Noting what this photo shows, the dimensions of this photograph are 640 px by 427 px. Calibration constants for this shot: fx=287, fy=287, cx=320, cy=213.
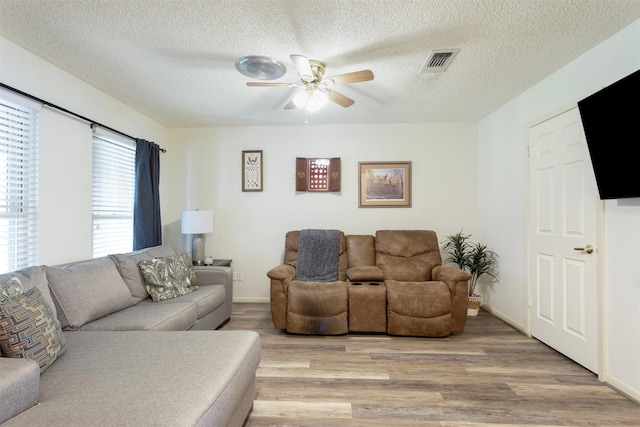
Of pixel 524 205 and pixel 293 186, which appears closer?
pixel 524 205

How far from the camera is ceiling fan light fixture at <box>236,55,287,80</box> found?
1.97 metres

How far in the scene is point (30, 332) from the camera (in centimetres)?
136

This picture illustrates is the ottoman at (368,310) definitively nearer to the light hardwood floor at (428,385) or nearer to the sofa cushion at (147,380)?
the light hardwood floor at (428,385)

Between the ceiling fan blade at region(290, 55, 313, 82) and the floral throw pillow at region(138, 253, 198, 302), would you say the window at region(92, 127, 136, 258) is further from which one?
the ceiling fan blade at region(290, 55, 313, 82)

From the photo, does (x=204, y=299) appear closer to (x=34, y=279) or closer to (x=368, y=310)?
(x=34, y=279)

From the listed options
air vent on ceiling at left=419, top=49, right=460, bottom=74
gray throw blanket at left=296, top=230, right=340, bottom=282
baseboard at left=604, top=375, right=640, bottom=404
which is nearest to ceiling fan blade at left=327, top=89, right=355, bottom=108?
air vent on ceiling at left=419, top=49, right=460, bottom=74

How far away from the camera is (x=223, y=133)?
13.3 feet

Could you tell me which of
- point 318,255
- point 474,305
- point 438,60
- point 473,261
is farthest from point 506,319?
point 438,60

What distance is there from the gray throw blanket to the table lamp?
119 centimetres

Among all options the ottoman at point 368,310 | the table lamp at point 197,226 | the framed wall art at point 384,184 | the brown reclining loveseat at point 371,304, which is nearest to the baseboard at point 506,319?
the brown reclining loveseat at point 371,304

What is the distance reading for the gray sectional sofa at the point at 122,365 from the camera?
1029 millimetres

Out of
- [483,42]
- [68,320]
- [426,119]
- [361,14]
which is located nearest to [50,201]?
[68,320]

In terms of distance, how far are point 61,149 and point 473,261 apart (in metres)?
4.38

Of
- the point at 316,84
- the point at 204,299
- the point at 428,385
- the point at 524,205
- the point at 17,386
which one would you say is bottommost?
the point at 428,385
